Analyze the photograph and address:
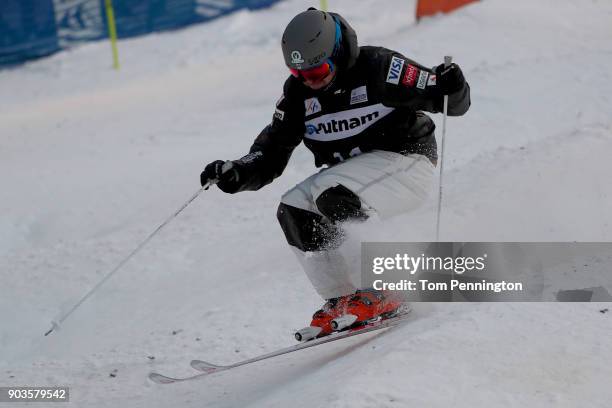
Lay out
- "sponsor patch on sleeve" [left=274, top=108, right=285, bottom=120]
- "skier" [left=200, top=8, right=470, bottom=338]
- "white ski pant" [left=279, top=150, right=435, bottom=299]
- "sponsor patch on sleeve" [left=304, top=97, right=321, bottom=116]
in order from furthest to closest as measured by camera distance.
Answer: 1. "sponsor patch on sleeve" [left=274, top=108, right=285, bottom=120]
2. "sponsor patch on sleeve" [left=304, top=97, right=321, bottom=116]
3. "white ski pant" [left=279, top=150, right=435, bottom=299]
4. "skier" [left=200, top=8, right=470, bottom=338]

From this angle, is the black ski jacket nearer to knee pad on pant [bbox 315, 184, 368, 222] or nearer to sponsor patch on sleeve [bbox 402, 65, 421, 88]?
sponsor patch on sleeve [bbox 402, 65, 421, 88]

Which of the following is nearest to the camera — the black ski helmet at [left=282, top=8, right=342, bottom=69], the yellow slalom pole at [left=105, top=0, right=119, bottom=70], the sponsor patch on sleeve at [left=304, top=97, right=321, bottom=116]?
the black ski helmet at [left=282, top=8, right=342, bottom=69]

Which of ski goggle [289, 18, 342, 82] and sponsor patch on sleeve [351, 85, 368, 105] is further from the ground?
ski goggle [289, 18, 342, 82]

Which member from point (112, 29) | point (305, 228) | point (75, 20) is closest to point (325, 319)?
point (305, 228)

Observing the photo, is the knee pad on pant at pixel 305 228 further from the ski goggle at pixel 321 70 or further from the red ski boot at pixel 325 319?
the ski goggle at pixel 321 70

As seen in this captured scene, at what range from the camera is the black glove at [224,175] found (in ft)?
15.4

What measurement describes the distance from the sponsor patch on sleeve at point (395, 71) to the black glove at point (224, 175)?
987mm

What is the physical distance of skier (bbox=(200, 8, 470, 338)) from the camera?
437cm

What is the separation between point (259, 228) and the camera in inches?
285

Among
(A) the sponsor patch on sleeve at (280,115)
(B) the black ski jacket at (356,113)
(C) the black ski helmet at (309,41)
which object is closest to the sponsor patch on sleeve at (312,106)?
(B) the black ski jacket at (356,113)

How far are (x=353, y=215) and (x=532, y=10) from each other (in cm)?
886

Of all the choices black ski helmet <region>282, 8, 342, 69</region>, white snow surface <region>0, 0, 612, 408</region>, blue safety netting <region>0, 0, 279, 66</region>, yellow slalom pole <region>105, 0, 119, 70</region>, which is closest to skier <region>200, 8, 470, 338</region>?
black ski helmet <region>282, 8, 342, 69</region>

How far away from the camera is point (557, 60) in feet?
33.8

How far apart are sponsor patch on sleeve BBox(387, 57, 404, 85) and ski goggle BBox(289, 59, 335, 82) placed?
0.31 m
